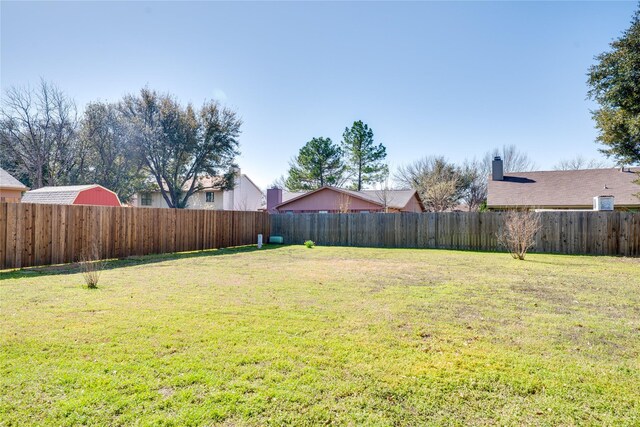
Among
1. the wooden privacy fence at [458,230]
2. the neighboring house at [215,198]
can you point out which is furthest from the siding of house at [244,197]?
the wooden privacy fence at [458,230]

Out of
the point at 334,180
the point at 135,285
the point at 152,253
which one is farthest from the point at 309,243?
the point at 334,180

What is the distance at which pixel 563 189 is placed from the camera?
2045cm

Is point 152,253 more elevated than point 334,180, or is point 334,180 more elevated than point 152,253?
point 334,180

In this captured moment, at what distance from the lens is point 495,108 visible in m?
21.5

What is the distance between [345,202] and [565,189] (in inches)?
524

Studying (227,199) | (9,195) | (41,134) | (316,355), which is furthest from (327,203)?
(316,355)

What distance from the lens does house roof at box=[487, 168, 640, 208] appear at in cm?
1897

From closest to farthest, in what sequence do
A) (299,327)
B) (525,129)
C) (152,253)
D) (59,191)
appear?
(299,327) → (152,253) → (59,191) → (525,129)

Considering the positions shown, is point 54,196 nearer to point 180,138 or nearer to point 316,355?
point 180,138

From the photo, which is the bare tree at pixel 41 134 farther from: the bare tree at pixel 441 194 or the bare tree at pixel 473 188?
the bare tree at pixel 473 188

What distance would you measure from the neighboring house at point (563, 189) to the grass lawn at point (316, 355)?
15487mm

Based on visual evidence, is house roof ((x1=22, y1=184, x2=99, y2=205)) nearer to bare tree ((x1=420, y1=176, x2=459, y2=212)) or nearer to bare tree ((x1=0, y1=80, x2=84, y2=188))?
bare tree ((x1=0, y1=80, x2=84, y2=188))

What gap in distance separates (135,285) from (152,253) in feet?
20.4

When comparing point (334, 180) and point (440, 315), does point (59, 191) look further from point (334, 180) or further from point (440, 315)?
point (334, 180)
